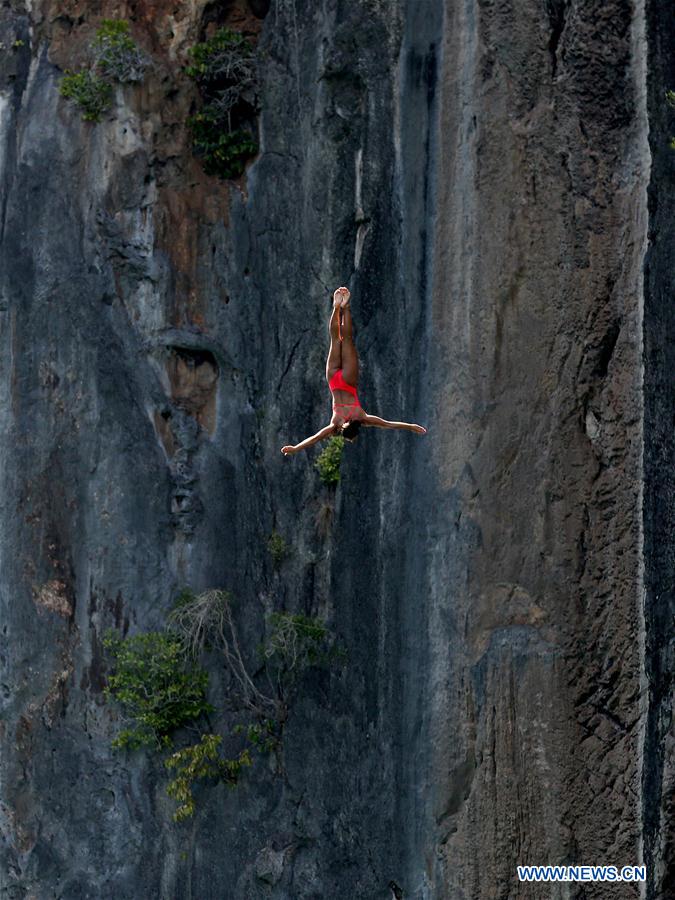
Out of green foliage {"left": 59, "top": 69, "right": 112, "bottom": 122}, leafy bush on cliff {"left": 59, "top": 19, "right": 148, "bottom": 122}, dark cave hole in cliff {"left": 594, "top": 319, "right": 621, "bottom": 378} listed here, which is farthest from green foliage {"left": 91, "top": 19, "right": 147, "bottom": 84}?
dark cave hole in cliff {"left": 594, "top": 319, "right": 621, "bottom": 378}

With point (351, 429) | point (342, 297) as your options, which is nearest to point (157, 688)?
point (351, 429)

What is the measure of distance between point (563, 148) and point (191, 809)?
21.2ft

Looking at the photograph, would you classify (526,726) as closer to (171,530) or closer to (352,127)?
(171,530)

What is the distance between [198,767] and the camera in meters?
15.9

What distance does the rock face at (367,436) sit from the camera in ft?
45.6

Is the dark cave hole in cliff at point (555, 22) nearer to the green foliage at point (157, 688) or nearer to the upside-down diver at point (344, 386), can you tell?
the upside-down diver at point (344, 386)

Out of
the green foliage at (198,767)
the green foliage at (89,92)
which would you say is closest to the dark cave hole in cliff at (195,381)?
the green foliage at (89,92)

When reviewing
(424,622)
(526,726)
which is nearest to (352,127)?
(424,622)

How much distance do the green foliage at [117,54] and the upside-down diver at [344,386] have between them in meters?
4.04

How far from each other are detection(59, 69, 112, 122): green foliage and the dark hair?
478cm

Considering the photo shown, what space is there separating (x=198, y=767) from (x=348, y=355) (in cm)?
411

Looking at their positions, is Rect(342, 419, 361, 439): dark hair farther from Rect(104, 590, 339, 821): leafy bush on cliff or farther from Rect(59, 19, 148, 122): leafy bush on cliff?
Rect(59, 19, 148, 122): leafy bush on cliff

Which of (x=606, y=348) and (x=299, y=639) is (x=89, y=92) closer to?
(x=299, y=639)

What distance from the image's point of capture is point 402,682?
1477 cm
